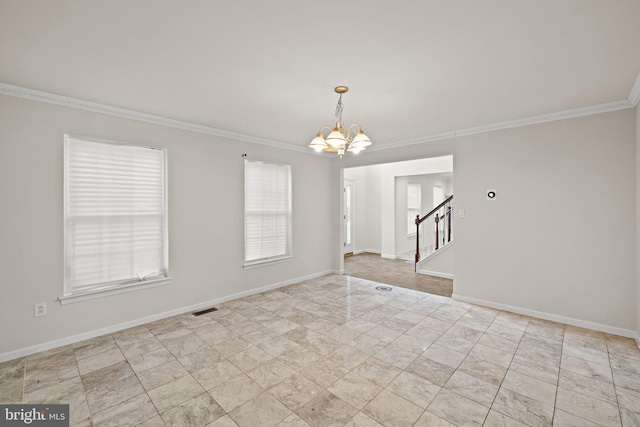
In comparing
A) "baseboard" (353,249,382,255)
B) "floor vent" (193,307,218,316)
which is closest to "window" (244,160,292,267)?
"floor vent" (193,307,218,316)

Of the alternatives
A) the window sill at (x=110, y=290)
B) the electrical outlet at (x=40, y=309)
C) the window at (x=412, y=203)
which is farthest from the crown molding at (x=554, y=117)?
the electrical outlet at (x=40, y=309)

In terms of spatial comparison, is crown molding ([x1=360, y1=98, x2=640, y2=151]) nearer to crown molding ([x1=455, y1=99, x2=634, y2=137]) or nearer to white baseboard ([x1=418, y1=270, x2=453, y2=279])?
crown molding ([x1=455, y1=99, x2=634, y2=137])

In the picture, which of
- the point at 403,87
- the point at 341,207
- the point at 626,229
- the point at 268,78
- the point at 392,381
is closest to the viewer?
the point at 392,381

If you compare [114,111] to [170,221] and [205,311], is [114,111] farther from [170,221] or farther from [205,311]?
[205,311]

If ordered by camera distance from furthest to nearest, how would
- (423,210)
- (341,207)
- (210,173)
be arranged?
1. (423,210)
2. (341,207)
3. (210,173)

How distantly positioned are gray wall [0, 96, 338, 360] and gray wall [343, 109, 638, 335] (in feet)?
9.26

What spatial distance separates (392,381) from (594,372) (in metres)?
1.81

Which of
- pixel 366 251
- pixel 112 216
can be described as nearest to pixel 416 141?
pixel 112 216

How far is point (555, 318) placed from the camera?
3609mm

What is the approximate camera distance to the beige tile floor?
199cm

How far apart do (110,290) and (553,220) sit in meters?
5.42

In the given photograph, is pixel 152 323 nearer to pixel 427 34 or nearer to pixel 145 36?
pixel 145 36

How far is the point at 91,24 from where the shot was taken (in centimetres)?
182

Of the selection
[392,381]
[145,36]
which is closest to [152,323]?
[392,381]
